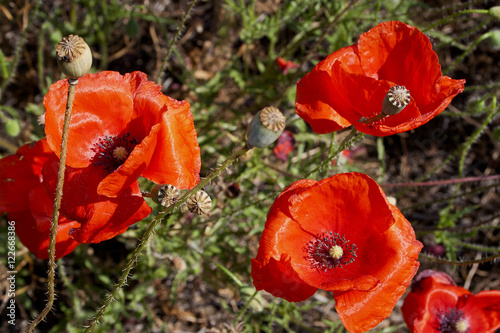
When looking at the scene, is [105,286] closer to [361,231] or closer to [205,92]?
[205,92]

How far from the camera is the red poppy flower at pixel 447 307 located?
2.55 m

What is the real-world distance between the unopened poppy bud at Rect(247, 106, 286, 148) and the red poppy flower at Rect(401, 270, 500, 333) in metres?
1.56

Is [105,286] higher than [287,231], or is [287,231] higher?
[287,231]

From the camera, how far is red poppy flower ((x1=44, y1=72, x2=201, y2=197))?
1.81 metres

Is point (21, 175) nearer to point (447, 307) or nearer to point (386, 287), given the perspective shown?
point (386, 287)

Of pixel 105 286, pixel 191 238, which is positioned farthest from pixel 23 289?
pixel 191 238

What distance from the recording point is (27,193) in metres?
2.28

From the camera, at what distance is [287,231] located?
2.11 metres

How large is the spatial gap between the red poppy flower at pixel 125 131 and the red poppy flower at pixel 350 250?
A: 0.47 metres

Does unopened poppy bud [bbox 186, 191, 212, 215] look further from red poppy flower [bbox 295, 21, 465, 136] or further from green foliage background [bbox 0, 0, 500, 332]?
green foliage background [bbox 0, 0, 500, 332]

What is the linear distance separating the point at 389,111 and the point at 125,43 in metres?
3.28

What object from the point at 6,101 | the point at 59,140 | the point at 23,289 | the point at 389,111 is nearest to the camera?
the point at 389,111

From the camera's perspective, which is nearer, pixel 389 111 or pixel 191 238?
pixel 389 111

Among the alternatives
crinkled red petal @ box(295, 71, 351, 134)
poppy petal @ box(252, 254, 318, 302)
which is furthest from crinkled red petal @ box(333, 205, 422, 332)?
crinkled red petal @ box(295, 71, 351, 134)
